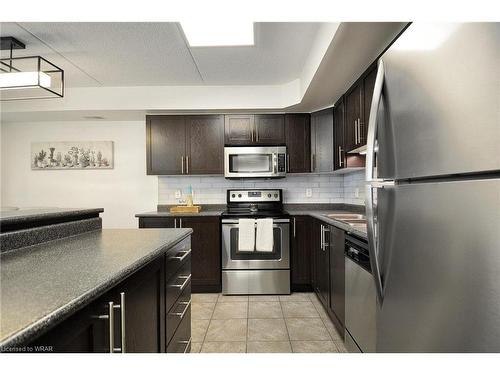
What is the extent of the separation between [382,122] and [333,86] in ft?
5.79

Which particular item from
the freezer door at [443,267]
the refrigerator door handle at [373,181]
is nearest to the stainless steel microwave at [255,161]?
the refrigerator door handle at [373,181]

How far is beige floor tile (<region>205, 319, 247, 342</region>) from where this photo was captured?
2.36 meters

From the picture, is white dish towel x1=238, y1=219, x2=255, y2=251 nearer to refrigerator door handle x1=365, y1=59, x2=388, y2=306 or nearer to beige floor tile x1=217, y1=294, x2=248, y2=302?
Answer: beige floor tile x1=217, y1=294, x2=248, y2=302

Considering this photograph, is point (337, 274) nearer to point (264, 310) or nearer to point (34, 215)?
point (264, 310)

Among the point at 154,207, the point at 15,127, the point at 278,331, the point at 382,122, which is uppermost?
the point at 15,127

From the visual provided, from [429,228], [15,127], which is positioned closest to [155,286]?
[429,228]

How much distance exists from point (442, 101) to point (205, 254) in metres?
2.99

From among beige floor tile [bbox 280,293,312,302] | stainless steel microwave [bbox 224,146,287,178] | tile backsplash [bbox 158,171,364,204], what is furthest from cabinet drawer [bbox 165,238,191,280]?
tile backsplash [bbox 158,171,364,204]

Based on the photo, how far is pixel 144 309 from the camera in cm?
121

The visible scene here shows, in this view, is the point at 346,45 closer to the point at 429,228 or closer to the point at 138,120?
the point at 429,228

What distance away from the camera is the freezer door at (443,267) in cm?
66

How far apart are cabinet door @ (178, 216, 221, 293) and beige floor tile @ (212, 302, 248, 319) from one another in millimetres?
360

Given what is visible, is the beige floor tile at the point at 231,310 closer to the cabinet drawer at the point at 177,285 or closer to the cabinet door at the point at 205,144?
the cabinet drawer at the point at 177,285
